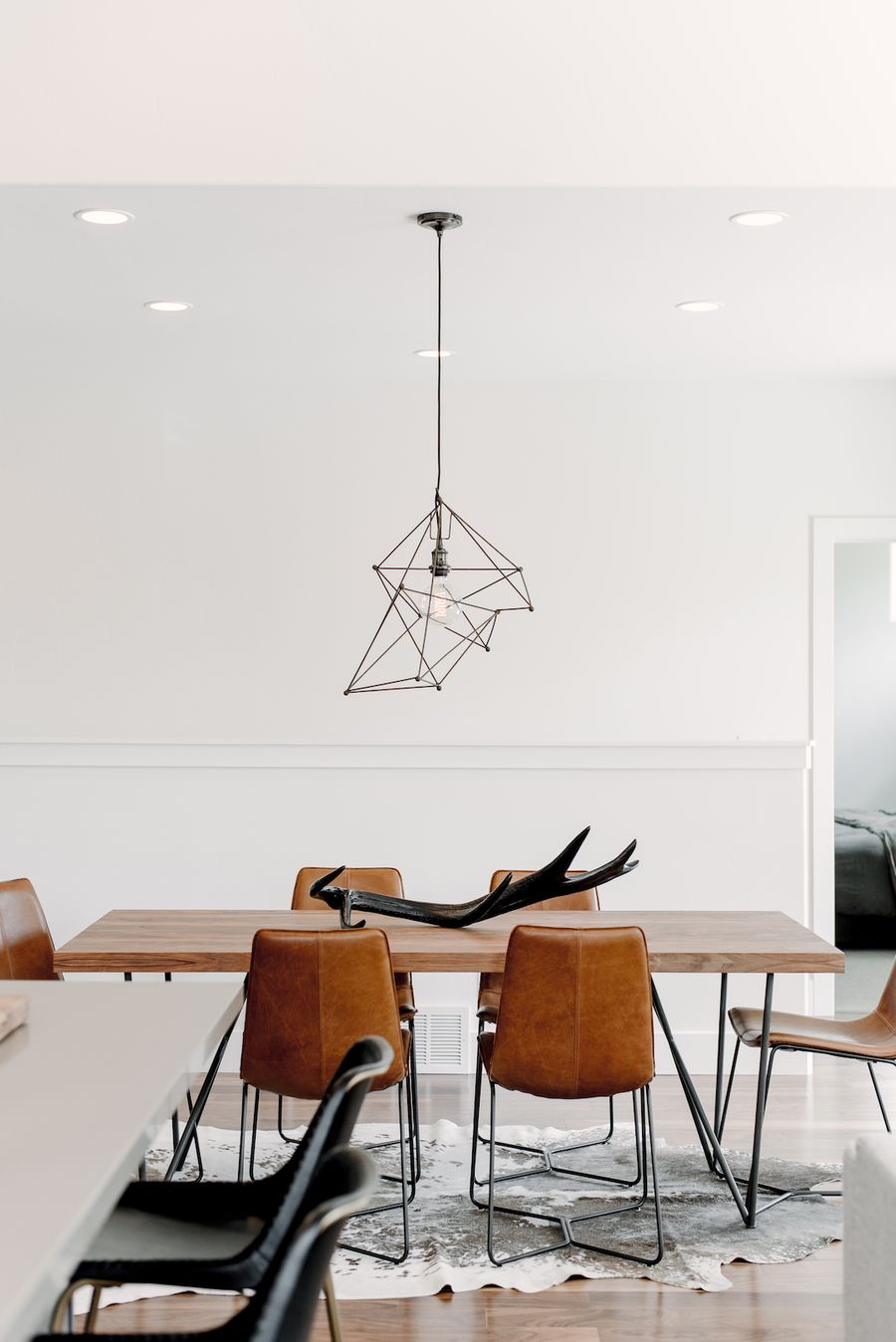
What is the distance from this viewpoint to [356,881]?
14.9 ft

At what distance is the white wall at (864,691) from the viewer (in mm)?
9188

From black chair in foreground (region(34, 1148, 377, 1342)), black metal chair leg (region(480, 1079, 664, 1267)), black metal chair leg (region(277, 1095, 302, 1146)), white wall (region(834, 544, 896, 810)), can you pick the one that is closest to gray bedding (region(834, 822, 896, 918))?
white wall (region(834, 544, 896, 810))

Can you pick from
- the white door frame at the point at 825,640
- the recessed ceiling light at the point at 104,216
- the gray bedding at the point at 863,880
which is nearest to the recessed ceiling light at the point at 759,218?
the recessed ceiling light at the point at 104,216

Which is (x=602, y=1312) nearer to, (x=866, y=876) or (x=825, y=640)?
(x=825, y=640)

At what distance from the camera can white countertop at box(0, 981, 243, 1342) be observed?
121 centimetres

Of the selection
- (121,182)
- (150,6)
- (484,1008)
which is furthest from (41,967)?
(150,6)

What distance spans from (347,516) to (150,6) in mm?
2303

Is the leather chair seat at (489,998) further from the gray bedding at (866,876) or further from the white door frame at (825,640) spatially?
the gray bedding at (866,876)

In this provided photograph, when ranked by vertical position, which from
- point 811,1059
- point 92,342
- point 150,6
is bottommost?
point 811,1059

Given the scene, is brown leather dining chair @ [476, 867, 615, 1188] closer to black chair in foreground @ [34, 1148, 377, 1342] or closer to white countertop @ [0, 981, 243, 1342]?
white countertop @ [0, 981, 243, 1342]

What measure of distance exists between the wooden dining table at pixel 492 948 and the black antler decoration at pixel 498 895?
5 centimetres

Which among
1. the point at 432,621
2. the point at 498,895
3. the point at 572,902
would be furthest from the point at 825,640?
the point at 498,895

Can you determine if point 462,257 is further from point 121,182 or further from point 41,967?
point 41,967

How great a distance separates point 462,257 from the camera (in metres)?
4.01
